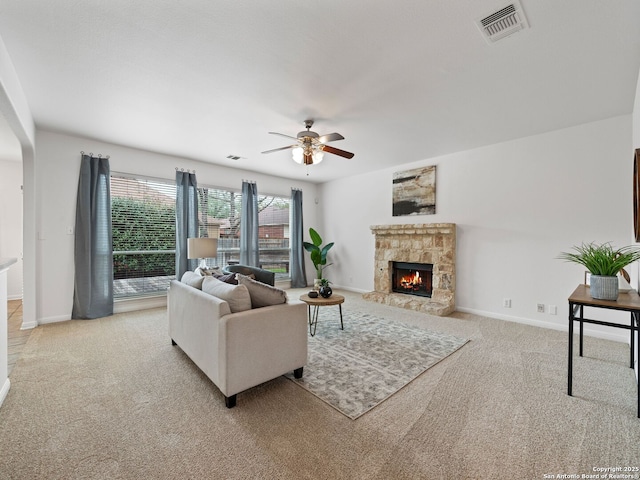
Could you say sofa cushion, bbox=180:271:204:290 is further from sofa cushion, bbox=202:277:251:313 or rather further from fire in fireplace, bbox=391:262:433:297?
fire in fireplace, bbox=391:262:433:297

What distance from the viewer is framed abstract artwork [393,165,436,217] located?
5.02 meters

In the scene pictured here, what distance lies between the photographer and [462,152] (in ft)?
15.2

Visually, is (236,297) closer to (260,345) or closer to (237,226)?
(260,345)

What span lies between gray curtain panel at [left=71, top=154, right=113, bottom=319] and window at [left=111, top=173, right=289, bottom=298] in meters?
0.20

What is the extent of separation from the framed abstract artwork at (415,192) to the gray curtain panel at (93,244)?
494 centimetres

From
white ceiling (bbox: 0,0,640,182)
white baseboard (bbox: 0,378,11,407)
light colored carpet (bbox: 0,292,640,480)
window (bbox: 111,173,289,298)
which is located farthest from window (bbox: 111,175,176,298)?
white baseboard (bbox: 0,378,11,407)

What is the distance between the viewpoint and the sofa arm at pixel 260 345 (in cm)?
195

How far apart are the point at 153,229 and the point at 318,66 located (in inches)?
156

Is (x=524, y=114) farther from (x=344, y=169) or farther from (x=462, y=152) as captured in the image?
(x=344, y=169)

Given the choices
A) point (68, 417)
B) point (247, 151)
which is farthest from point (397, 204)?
point (68, 417)

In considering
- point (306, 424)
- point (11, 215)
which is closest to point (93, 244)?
point (11, 215)

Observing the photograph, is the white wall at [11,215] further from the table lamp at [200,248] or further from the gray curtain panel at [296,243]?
the gray curtain panel at [296,243]

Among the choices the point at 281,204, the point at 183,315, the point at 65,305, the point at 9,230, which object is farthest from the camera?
the point at 281,204

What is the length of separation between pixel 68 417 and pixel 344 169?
5.23 meters
